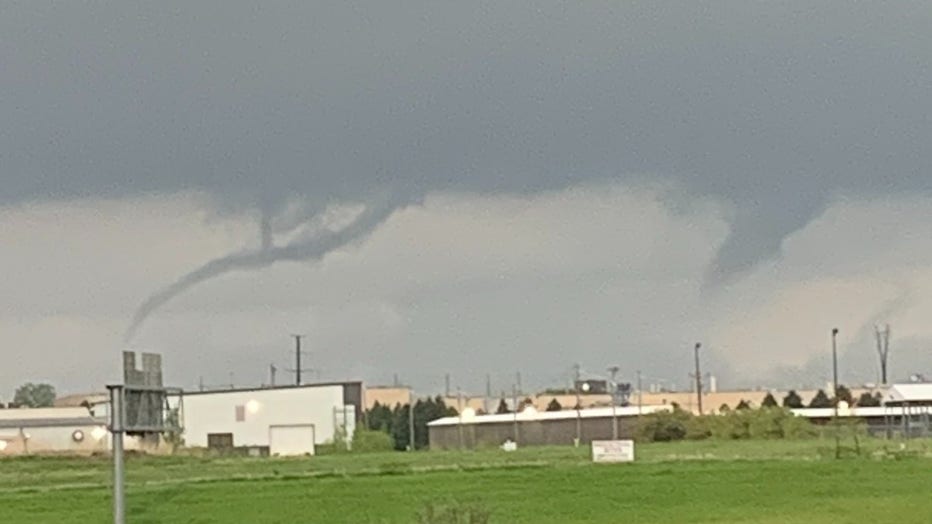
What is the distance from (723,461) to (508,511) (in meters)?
30.1

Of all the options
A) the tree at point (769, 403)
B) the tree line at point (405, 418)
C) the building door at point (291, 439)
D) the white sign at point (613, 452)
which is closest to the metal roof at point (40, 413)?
the building door at point (291, 439)

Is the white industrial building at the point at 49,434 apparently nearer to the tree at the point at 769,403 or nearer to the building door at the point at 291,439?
the building door at the point at 291,439

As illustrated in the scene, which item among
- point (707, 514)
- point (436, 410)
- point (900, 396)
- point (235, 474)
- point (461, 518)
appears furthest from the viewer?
point (436, 410)

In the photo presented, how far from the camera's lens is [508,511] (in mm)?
57719

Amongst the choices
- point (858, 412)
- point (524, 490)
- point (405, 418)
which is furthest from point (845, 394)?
point (524, 490)

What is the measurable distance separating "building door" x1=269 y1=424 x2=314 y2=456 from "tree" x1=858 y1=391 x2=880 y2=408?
60.4m

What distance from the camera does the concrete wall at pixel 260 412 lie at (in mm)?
143250

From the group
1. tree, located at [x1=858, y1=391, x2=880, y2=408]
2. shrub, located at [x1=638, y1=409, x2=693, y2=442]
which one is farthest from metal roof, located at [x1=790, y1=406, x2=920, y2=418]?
shrub, located at [x1=638, y1=409, x2=693, y2=442]

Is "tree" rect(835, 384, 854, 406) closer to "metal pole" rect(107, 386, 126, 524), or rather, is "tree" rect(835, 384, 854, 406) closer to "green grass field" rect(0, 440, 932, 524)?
"green grass field" rect(0, 440, 932, 524)

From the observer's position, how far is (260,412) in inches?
5679

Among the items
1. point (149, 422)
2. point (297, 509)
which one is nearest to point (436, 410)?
point (297, 509)

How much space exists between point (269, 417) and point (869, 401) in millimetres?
65607

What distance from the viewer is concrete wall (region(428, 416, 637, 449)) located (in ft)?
519

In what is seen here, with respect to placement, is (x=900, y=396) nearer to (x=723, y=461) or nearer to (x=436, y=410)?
(x=436, y=410)
